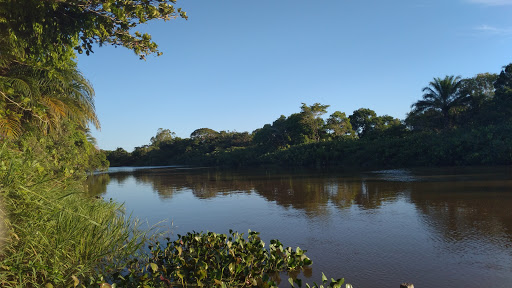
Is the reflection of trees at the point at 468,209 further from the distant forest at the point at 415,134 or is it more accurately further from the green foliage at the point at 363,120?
the green foliage at the point at 363,120

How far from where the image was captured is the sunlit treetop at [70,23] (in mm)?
5602

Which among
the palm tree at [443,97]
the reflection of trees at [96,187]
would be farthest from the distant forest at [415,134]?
the reflection of trees at [96,187]

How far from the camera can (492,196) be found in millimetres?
11727

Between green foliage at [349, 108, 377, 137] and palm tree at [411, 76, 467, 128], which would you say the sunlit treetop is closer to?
palm tree at [411, 76, 467, 128]

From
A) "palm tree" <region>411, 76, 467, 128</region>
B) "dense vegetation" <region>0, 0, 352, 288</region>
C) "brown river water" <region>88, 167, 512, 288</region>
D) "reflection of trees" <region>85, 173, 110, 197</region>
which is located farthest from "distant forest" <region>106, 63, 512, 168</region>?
"dense vegetation" <region>0, 0, 352, 288</region>

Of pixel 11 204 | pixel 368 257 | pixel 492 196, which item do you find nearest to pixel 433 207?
pixel 492 196

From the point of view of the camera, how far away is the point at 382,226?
28.4 ft

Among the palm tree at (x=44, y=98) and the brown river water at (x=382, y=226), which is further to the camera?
the palm tree at (x=44, y=98)

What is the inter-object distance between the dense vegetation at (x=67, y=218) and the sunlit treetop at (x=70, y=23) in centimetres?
2

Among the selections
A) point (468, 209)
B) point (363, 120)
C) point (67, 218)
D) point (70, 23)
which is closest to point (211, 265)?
point (67, 218)

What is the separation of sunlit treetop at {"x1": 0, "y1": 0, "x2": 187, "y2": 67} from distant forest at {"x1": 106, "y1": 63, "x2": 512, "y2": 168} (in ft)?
92.6

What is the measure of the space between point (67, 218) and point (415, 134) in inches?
1386

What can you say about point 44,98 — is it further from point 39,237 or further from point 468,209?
point 468,209

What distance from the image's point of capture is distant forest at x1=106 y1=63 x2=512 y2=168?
28.1m
